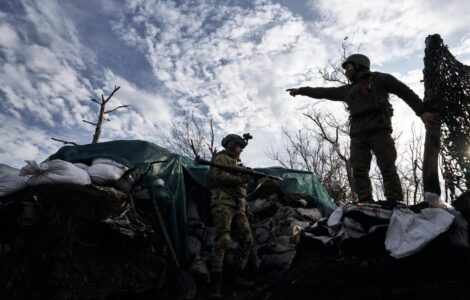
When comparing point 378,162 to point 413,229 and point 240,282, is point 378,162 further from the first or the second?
point 240,282

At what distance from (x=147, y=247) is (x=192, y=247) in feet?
3.56

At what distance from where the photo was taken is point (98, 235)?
3518mm

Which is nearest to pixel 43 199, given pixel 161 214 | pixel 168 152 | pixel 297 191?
pixel 161 214

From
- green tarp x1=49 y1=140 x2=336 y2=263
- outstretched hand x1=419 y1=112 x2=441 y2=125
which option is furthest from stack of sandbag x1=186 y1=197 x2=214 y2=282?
outstretched hand x1=419 y1=112 x2=441 y2=125

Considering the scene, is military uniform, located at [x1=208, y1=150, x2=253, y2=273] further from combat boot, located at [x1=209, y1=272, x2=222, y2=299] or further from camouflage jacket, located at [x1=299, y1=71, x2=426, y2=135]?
camouflage jacket, located at [x1=299, y1=71, x2=426, y2=135]

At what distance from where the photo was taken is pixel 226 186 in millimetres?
4504

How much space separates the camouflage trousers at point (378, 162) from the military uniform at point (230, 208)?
5.62ft

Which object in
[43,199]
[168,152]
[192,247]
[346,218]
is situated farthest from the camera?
[168,152]

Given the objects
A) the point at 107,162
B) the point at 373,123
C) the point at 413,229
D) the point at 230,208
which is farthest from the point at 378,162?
the point at 107,162

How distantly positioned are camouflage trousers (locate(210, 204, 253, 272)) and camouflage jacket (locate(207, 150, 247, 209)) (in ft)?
0.28

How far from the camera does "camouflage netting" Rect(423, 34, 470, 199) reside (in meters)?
3.13

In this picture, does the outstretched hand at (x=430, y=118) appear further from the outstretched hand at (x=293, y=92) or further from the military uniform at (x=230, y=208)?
the military uniform at (x=230, y=208)

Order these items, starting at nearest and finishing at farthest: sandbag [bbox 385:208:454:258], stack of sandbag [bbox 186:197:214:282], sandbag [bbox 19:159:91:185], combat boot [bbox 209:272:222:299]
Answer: sandbag [bbox 385:208:454:258] < sandbag [bbox 19:159:91:185] < combat boot [bbox 209:272:222:299] < stack of sandbag [bbox 186:197:214:282]

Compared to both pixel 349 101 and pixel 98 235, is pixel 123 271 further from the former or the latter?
pixel 349 101
